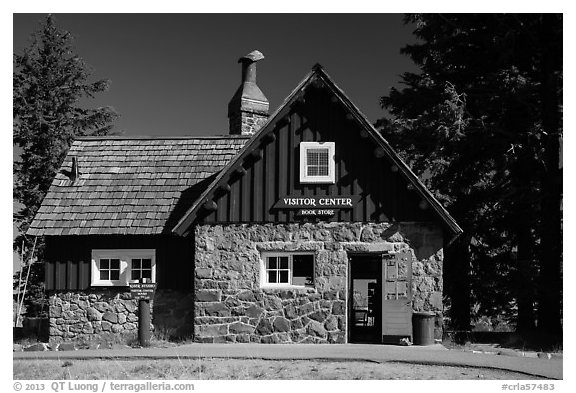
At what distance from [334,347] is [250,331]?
2.34 meters

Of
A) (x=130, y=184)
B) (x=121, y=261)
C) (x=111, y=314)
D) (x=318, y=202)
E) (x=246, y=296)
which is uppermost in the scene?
(x=130, y=184)

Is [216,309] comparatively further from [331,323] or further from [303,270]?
[331,323]

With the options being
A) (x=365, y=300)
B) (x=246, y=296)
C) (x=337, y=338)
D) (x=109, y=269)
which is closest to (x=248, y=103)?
(x=109, y=269)

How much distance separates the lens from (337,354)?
17.0m

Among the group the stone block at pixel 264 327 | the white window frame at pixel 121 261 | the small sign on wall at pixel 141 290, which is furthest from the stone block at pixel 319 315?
the white window frame at pixel 121 261

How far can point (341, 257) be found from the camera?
19828 mm

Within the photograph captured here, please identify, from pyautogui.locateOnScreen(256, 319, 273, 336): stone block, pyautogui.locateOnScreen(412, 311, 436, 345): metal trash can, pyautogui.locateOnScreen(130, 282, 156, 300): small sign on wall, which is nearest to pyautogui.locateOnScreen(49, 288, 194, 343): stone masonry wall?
pyautogui.locateOnScreen(130, 282, 156, 300): small sign on wall

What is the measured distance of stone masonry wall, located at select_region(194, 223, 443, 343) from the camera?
19672 millimetres

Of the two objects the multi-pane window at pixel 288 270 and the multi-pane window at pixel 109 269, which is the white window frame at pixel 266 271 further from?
the multi-pane window at pixel 109 269

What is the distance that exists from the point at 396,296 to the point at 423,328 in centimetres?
106

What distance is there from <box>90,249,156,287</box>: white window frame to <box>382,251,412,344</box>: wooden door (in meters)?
6.26

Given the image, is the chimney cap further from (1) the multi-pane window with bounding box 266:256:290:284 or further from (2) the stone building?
(1) the multi-pane window with bounding box 266:256:290:284
